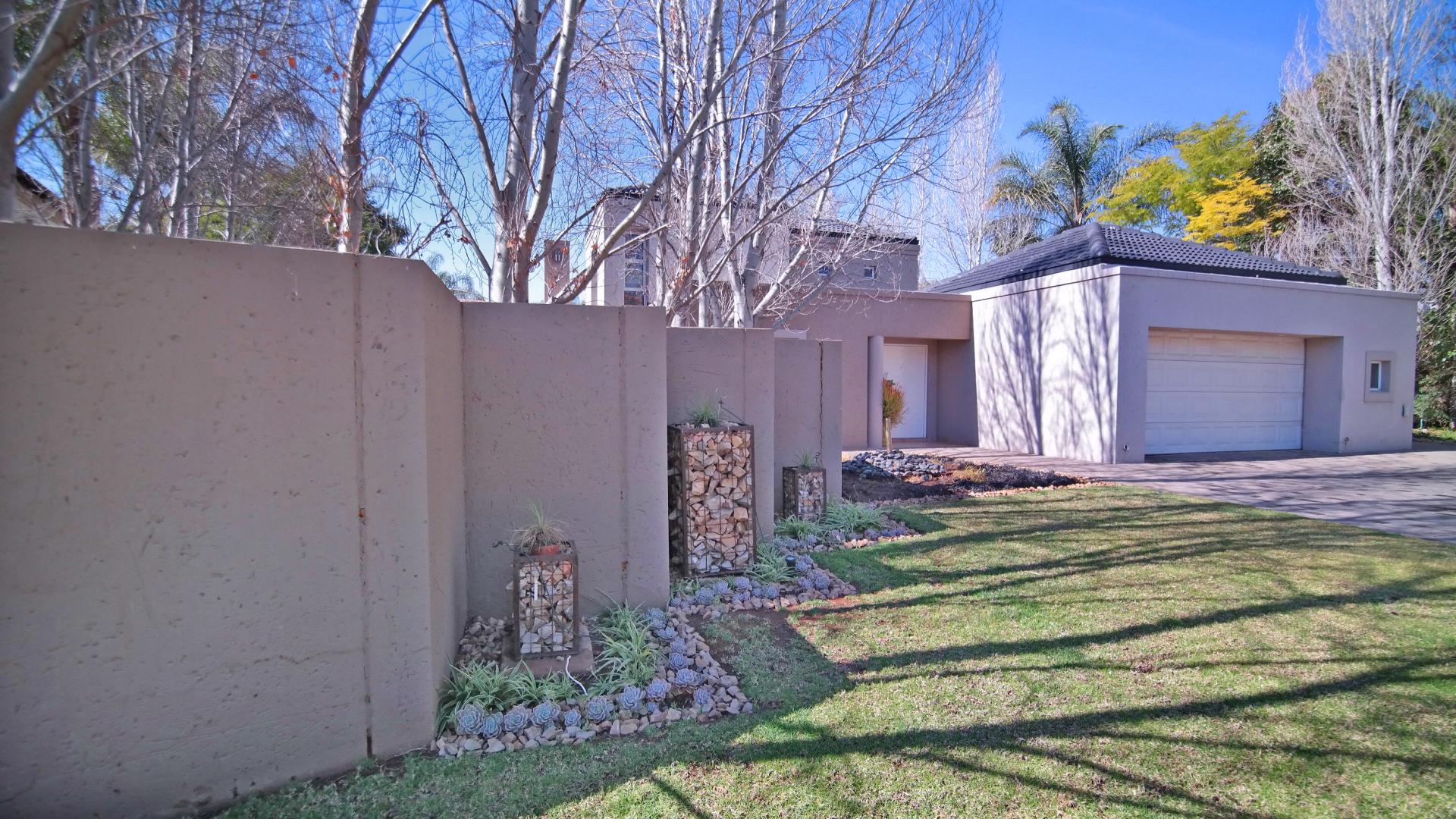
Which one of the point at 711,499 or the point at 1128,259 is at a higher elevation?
the point at 1128,259

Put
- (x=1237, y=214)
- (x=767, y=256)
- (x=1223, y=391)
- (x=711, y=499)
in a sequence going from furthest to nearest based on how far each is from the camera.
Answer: (x=1237, y=214), (x=1223, y=391), (x=767, y=256), (x=711, y=499)

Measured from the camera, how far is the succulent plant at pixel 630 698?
122 inches

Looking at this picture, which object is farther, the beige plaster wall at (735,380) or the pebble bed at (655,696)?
the beige plaster wall at (735,380)

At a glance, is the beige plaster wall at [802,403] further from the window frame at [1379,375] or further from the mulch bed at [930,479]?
the window frame at [1379,375]

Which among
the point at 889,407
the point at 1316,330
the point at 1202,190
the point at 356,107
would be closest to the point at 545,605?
the point at 356,107

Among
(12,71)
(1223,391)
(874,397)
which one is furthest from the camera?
(874,397)

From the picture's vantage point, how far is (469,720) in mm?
2881

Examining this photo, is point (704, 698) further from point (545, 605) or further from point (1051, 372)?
point (1051, 372)

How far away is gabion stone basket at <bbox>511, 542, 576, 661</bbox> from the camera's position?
3.34 metres

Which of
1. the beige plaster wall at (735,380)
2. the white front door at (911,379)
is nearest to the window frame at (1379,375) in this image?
the white front door at (911,379)

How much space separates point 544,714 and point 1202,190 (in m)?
28.3

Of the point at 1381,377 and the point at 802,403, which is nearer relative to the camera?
the point at 802,403

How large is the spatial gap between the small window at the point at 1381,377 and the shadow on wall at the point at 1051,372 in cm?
678

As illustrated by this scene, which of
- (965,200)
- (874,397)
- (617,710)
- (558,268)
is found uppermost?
(965,200)
